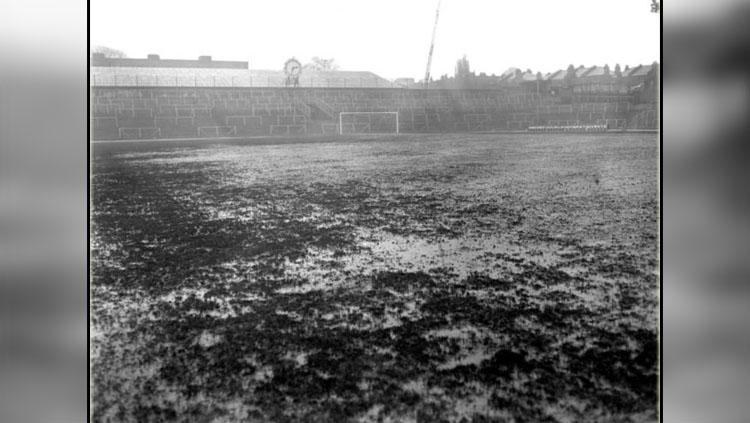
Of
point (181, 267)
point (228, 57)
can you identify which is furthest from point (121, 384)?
point (228, 57)

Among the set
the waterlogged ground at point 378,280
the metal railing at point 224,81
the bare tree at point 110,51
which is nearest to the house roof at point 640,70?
the waterlogged ground at point 378,280

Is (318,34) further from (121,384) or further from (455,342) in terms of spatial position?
(121,384)

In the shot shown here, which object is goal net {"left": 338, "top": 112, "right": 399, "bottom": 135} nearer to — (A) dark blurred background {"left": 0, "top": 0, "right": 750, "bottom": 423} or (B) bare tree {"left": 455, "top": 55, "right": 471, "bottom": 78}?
(B) bare tree {"left": 455, "top": 55, "right": 471, "bottom": 78}

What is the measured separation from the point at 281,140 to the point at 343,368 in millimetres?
1090

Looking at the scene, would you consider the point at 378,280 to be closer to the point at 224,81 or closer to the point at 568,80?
the point at 224,81

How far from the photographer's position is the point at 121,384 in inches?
92.5
